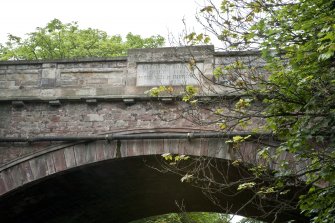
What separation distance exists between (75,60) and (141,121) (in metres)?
1.63

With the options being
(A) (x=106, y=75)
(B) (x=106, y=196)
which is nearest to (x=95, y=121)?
(A) (x=106, y=75)

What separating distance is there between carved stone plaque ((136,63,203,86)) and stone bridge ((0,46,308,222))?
0.02 meters

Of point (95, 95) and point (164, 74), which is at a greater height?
point (164, 74)

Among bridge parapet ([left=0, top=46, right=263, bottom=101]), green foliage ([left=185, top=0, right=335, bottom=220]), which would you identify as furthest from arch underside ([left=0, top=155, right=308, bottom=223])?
green foliage ([left=185, top=0, right=335, bottom=220])

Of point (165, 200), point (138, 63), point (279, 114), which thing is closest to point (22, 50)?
point (165, 200)

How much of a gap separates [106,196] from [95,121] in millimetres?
2573

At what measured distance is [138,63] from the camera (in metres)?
9.84

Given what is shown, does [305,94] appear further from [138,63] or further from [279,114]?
[138,63]

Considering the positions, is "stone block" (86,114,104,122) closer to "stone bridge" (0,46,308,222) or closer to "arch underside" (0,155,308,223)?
"stone bridge" (0,46,308,222)

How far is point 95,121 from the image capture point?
960 centimetres

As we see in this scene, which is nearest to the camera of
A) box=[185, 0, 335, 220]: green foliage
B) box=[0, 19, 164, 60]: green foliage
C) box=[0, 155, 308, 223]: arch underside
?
box=[185, 0, 335, 220]: green foliage

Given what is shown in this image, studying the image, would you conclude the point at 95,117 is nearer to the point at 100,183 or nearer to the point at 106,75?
the point at 106,75

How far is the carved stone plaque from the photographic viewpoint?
965cm

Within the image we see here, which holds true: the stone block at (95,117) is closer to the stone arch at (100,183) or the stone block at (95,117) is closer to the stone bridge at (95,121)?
the stone bridge at (95,121)
